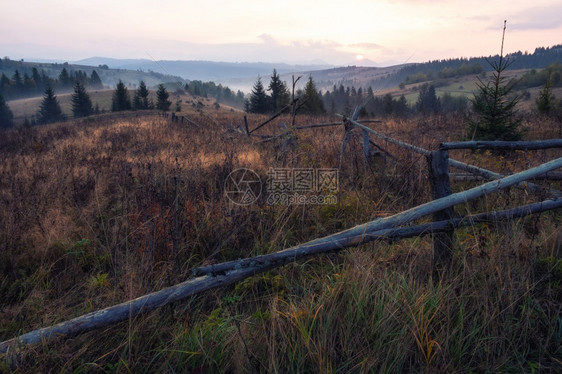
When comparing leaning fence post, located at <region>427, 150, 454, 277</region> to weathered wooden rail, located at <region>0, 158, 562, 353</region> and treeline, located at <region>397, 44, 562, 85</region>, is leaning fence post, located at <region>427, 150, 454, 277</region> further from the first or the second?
treeline, located at <region>397, 44, 562, 85</region>

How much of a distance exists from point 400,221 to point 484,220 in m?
0.77

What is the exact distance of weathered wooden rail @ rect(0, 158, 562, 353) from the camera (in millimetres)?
1800

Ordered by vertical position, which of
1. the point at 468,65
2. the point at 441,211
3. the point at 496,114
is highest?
the point at 468,65

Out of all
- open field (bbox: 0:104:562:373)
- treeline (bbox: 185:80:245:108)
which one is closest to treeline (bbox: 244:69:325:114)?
open field (bbox: 0:104:562:373)

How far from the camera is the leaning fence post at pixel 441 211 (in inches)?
101

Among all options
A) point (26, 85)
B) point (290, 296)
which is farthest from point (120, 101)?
point (26, 85)

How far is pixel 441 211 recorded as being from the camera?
2629 mm

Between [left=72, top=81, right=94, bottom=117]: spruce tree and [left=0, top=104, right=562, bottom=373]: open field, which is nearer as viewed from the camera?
[left=0, top=104, right=562, bottom=373]: open field

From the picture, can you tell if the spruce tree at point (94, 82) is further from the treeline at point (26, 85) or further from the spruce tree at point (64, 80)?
the spruce tree at point (64, 80)

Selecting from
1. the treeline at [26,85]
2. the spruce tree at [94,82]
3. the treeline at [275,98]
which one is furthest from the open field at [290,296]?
the spruce tree at [94,82]

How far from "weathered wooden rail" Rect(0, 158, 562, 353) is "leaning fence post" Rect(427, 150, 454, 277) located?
0.12m

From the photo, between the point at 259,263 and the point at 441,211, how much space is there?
172 cm

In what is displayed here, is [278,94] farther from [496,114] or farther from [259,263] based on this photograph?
[259,263]

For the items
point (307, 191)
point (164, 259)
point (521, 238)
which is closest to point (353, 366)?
point (521, 238)
